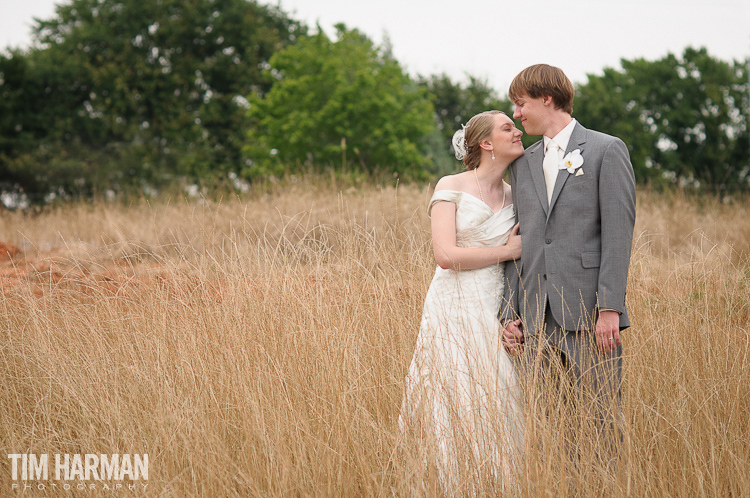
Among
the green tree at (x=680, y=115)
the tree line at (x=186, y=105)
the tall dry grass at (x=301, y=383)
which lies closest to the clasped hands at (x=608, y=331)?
the tall dry grass at (x=301, y=383)

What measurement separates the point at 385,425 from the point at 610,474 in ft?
3.62

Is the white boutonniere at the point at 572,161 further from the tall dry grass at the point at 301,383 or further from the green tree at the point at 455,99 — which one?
the green tree at the point at 455,99

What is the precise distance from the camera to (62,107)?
24.6m

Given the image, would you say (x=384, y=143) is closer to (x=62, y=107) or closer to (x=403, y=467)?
(x=62, y=107)

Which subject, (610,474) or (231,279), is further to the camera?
(231,279)

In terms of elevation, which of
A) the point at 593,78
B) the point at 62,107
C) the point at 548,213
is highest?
the point at 593,78

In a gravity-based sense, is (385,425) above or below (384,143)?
below

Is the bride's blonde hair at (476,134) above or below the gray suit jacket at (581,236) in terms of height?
above

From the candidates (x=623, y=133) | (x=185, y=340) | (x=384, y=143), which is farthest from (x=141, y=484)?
(x=623, y=133)

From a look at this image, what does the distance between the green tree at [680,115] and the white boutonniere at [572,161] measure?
25639 mm

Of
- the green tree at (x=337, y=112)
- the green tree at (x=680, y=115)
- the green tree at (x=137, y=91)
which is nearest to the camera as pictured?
the green tree at (x=337, y=112)

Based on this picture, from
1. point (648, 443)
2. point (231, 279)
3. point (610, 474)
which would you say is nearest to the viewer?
point (610, 474)

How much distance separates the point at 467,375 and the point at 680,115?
29.5 m

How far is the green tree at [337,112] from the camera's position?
18.2 m
